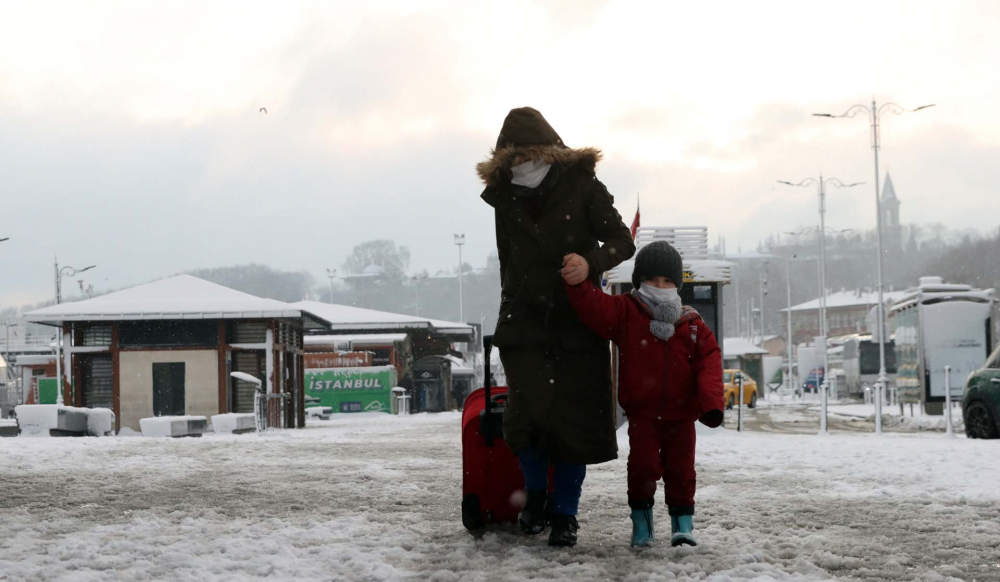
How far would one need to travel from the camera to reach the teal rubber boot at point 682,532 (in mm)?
4379

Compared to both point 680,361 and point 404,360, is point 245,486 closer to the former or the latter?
point 680,361

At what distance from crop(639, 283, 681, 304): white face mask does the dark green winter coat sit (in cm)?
18

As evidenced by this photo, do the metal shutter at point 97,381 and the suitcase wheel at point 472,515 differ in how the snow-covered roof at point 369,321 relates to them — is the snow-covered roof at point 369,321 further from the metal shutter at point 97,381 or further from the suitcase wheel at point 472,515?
the suitcase wheel at point 472,515

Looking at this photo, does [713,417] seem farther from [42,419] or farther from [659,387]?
[42,419]

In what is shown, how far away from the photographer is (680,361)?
4410mm

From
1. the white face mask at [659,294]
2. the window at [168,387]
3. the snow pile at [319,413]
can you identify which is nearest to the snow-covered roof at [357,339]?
the snow pile at [319,413]

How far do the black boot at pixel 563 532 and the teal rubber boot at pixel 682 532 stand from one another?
41 cm

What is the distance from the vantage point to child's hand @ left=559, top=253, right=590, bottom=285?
4234mm

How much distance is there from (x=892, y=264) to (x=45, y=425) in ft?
317

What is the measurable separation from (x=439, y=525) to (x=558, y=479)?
970mm

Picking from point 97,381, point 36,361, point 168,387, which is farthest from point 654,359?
point 36,361

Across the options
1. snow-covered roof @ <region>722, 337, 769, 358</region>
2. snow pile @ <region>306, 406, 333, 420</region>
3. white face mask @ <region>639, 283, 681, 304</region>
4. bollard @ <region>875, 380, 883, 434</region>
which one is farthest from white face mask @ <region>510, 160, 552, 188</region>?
snow-covered roof @ <region>722, 337, 769, 358</region>

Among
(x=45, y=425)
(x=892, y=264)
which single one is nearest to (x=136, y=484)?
(x=45, y=425)

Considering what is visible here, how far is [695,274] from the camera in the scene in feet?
51.4
